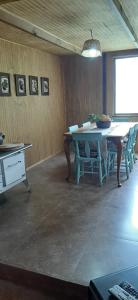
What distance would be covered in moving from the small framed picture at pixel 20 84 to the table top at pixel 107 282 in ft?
11.2

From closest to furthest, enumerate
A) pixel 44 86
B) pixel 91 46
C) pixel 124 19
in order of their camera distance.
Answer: pixel 124 19 → pixel 91 46 → pixel 44 86

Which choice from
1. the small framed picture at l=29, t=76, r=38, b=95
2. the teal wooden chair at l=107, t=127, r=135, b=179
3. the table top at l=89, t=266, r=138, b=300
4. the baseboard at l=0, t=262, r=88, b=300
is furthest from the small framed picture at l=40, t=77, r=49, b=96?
the table top at l=89, t=266, r=138, b=300

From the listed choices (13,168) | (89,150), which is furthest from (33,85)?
(13,168)

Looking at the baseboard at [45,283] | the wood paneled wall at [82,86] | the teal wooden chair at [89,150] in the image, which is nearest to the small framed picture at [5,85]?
the teal wooden chair at [89,150]

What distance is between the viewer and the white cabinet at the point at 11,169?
312 cm

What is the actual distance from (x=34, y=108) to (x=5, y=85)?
1014mm

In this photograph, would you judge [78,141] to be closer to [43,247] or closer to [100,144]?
[100,144]

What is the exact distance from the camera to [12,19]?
9.95 feet

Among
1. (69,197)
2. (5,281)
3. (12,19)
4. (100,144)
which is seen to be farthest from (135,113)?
(5,281)

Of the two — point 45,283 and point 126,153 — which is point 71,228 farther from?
point 126,153


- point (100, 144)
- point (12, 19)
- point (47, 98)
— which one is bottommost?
point (100, 144)

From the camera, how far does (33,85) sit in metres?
4.86

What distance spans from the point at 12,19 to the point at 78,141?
72.9 inches

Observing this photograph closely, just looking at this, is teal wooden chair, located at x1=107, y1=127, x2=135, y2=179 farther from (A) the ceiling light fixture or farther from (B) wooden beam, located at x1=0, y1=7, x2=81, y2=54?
(B) wooden beam, located at x1=0, y1=7, x2=81, y2=54
